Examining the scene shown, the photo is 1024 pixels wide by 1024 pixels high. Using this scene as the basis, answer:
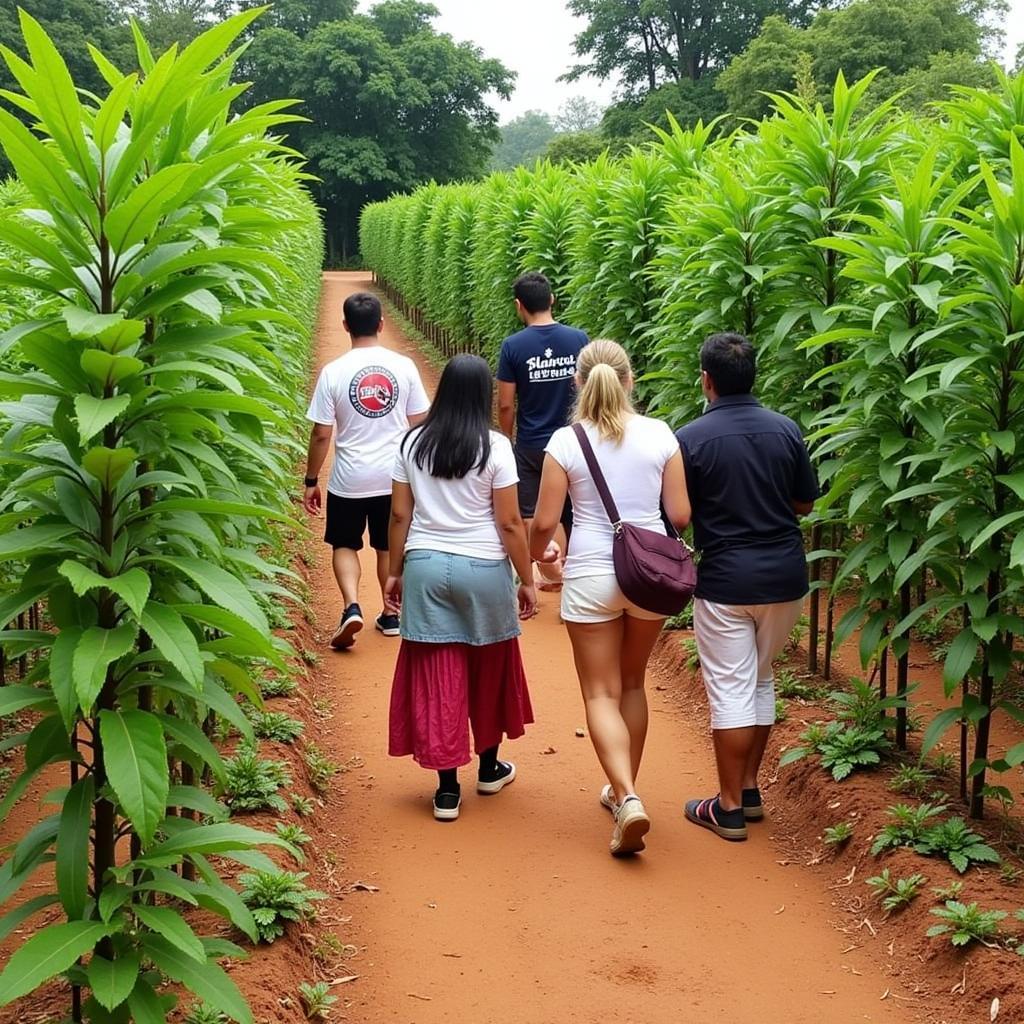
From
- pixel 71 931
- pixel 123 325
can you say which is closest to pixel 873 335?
pixel 123 325

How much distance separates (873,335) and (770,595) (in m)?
1.31

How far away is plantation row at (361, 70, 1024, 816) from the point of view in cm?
482

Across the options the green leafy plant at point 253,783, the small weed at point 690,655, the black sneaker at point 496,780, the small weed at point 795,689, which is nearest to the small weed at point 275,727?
the green leafy plant at point 253,783

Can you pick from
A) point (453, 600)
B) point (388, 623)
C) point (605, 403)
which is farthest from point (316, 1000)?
point (388, 623)

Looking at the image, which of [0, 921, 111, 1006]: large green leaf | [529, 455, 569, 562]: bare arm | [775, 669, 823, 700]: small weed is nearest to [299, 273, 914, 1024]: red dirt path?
[775, 669, 823, 700]: small weed

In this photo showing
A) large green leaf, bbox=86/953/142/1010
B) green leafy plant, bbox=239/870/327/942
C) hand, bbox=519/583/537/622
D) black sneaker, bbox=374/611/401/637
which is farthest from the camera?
black sneaker, bbox=374/611/401/637

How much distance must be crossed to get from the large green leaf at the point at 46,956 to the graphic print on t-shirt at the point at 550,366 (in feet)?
19.2

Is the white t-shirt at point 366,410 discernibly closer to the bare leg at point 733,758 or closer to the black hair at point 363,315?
the black hair at point 363,315

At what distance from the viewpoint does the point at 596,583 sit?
17.0 ft

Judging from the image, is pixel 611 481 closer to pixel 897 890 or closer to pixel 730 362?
pixel 730 362

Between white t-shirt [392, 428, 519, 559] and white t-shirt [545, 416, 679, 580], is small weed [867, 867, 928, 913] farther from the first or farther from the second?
white t-shirt [392, 428, 519, 559]

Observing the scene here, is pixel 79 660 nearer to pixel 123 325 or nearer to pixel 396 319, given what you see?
pixel 123 325

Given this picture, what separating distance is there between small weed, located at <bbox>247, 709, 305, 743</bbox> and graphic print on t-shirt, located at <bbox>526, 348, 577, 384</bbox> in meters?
3.26

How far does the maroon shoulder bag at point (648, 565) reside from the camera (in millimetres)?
5027
